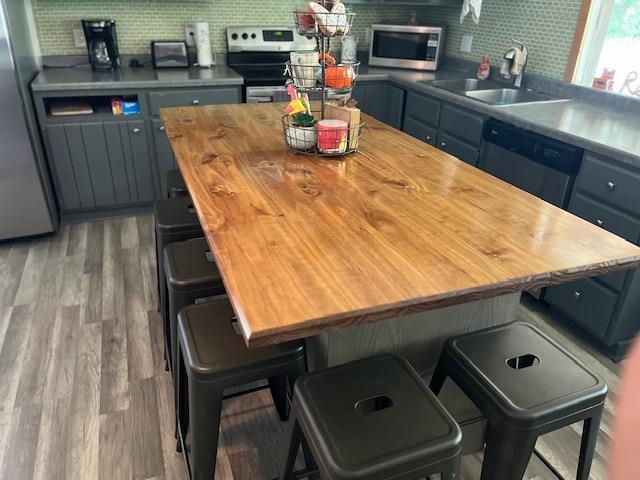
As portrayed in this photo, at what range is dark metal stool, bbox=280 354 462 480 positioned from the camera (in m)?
0.98

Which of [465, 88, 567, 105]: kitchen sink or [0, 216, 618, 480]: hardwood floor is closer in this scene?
[0, 216, 618, 480]: hardwood floor

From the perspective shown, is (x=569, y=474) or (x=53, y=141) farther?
(x=53, y=141)

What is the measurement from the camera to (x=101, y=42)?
3309 mm

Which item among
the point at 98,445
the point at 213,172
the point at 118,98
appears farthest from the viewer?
the point at 118,98

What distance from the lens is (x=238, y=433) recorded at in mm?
1784

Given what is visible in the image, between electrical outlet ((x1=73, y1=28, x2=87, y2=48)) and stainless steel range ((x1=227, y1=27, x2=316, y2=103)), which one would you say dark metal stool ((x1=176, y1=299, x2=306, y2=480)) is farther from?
electrical outlet ((x1=73, y1=28, x2=87, y2=48))

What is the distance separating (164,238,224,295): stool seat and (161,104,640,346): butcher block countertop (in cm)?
28

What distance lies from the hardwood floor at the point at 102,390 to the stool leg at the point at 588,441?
4cm

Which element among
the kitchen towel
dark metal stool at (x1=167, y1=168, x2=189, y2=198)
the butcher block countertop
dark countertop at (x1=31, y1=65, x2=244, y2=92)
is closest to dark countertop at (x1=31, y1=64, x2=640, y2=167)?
dark countertop at (x1=31, y1=65, x2=244, y2=92)

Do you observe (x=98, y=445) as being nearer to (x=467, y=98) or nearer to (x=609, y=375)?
(x=609, y=375)

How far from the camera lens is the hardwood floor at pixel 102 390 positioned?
1656 millimetres

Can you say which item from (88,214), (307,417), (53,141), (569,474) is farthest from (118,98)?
(569,474)

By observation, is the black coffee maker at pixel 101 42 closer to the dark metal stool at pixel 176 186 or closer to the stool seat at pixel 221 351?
the dark metal stool at pixel 176 186

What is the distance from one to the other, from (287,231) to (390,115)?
2.78m
